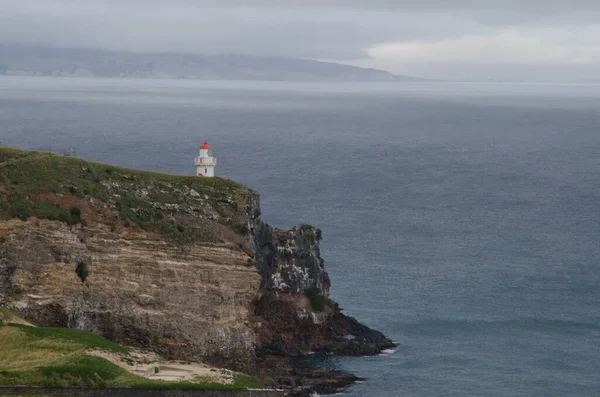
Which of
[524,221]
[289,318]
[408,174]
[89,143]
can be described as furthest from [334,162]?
[289,318]

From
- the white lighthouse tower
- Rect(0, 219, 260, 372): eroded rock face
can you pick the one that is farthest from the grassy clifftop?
the white lighthouse tower

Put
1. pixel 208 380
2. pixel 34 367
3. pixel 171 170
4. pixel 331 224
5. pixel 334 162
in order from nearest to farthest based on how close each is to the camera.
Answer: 1. pixel 34 367
2. pixel 208 380
3. pixel 331 224
4. pixel 171 170
5. pixel 334 162

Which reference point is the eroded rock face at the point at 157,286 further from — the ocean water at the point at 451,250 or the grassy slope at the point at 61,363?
the ocean water at the point at 451,250

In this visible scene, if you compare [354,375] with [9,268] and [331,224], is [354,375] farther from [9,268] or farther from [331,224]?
Result: [331,224]

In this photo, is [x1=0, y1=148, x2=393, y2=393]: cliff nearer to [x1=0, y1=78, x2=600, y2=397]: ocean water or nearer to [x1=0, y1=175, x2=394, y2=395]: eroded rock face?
[x1=0, y1=175, x2=394, y2=395]: eroded rock face

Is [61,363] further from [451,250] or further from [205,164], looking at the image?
[451,250]

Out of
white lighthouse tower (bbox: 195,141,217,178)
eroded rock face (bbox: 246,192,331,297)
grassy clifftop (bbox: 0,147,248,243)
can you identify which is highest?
white lighthouse tower (bbox: 195,141,217,178)

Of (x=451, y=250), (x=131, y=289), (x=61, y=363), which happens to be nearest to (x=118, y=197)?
(x=131, y=289)
